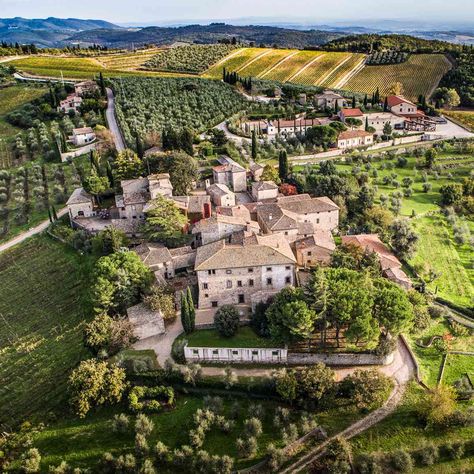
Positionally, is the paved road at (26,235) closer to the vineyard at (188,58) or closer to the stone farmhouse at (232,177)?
the stone farmhouse at (232,177)

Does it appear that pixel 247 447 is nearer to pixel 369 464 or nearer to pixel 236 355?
pixel 369 464

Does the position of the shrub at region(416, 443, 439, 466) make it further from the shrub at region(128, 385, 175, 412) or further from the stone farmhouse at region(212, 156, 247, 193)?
the stone farmhouse at region(212, 156, 247, 193)

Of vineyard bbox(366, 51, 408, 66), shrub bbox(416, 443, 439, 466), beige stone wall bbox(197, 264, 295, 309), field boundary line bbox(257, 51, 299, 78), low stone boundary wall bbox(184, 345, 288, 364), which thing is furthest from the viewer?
vineyard bbox(366, 51, 408, 66)

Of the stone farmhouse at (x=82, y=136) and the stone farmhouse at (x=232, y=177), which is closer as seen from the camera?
the stone farmhouse at (x=232, y=177)

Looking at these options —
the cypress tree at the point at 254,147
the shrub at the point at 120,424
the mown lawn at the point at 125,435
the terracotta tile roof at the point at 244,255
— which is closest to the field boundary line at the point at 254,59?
the cypress tree at the point at 254,147

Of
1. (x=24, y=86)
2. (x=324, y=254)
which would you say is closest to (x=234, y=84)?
(x=24, y=86)

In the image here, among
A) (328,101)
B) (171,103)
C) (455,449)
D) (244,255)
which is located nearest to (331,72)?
(328,101)

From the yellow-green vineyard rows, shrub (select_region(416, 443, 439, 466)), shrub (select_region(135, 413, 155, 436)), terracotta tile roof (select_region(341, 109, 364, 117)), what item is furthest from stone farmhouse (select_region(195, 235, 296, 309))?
the yellow-green vineyard rows

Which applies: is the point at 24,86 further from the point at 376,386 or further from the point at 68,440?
the point at 376,386
